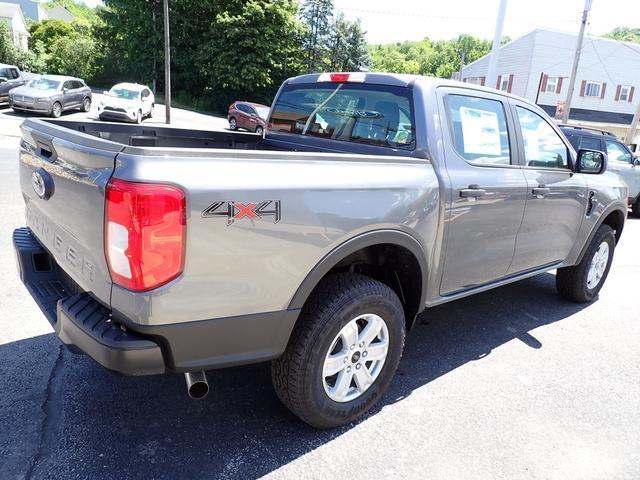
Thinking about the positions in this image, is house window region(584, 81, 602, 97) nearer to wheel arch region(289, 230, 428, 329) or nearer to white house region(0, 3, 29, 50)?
wheel arch region(289, 230, 428, 329)

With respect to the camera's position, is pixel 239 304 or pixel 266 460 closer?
pixel 239 304

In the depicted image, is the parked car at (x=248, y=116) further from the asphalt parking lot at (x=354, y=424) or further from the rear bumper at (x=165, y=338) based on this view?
the rear bumper at (x=165, y=338)

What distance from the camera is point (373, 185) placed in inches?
101

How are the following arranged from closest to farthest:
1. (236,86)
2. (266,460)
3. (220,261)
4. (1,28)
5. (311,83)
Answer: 1. (220,261)
2. (266,460)
3. (311,83)
4. (236,86)
5. (1,28)

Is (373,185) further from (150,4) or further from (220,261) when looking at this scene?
(150,4)

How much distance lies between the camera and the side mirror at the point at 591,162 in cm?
420

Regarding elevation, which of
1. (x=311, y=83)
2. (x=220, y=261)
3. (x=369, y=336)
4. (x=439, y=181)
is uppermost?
(x=311, y=83)

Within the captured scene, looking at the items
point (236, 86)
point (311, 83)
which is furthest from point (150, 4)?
point (311, 83)

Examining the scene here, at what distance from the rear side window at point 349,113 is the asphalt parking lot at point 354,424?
1.59 m

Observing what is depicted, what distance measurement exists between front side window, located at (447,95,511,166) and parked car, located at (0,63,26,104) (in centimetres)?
2252

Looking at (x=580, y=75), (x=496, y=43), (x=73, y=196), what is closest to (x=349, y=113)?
(x=73, y=196)

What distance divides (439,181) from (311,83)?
1.49 m

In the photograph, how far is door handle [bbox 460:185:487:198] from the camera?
3.06m

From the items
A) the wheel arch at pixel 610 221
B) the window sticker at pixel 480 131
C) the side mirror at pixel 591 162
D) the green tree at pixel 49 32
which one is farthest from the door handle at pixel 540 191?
the green tree at pixel 49 32
